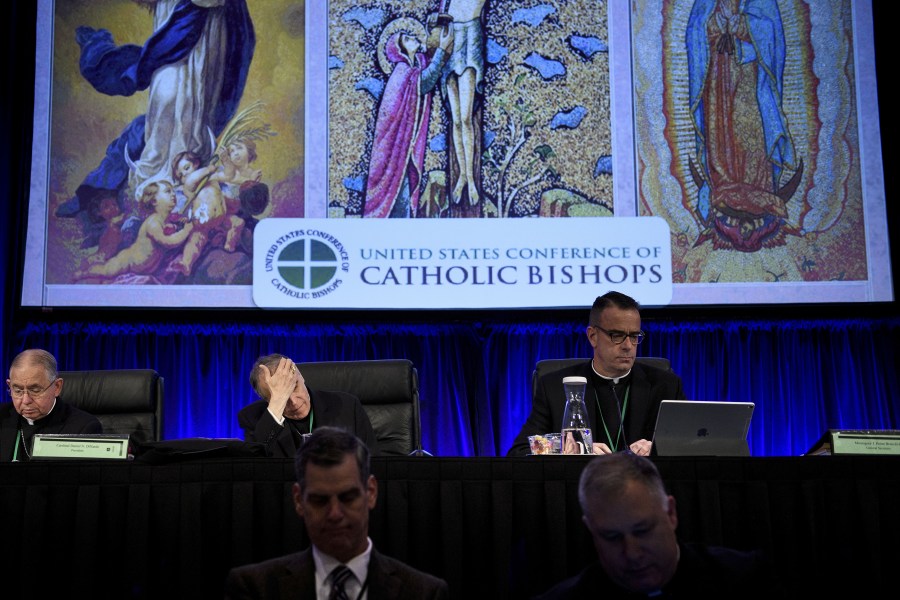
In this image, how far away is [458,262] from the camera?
17.3ft

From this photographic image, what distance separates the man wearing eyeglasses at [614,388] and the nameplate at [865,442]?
0.82 m

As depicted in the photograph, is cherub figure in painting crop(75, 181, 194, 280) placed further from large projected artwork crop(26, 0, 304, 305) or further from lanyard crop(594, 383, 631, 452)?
lanyard crop(594, 383, 631, 452)

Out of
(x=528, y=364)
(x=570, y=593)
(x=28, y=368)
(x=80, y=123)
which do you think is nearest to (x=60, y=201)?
(x=80, y=123)

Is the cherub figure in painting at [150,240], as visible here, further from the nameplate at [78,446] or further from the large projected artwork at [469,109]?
the nameplate at [78,446]

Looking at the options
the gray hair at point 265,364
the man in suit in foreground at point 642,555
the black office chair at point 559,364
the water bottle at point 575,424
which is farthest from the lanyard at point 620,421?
the man in suit in foreground at point 642,555

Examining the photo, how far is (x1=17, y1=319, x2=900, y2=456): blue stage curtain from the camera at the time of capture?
213 inches

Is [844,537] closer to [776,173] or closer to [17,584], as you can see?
[17,584]

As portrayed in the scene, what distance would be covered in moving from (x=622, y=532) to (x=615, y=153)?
389 cm

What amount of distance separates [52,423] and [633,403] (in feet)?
7.30

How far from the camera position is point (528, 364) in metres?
5.47

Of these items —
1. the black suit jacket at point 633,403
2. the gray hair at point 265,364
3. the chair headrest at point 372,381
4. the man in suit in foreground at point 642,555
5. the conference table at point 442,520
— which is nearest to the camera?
the man in suit in foreground at point 642,555

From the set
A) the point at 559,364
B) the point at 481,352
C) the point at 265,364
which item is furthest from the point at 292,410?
the point at 481,352

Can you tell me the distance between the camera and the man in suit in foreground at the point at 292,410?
12.0 feet

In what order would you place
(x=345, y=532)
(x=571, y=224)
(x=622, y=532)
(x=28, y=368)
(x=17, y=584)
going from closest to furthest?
(x=622, y=532)
(x=345, y=532)
(x=17, y=584)
(x=28, y=368)
(x=571, y=224)
